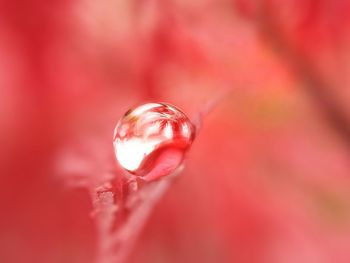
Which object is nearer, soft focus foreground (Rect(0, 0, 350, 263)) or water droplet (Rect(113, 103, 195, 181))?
water droplet (Rect(113, 103, 195, 181))

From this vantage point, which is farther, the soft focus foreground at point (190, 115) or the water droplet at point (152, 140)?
the soft focus foreground at point (190, 115)

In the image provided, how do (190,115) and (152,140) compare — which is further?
(190,115)

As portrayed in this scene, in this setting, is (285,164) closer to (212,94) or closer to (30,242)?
(212,94)

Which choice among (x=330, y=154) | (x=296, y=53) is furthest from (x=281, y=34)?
(x=330, y=154)

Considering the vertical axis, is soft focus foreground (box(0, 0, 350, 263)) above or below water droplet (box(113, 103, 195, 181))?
above
